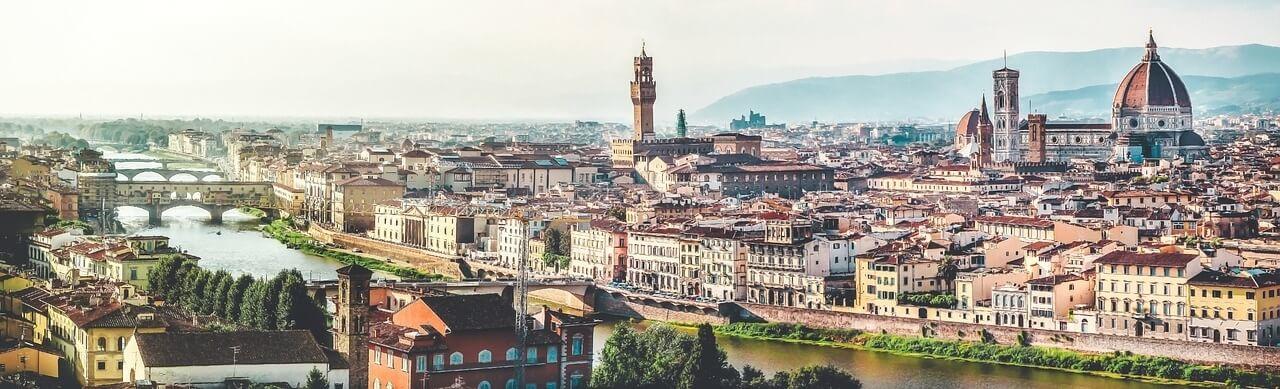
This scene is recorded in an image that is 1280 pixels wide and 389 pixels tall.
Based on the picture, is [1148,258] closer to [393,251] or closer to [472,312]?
[472,312]

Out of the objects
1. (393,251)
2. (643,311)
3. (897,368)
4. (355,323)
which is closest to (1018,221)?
(643,311)

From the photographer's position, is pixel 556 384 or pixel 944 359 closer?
pixel 556 384

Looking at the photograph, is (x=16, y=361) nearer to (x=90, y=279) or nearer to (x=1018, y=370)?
(x=90, y=279)

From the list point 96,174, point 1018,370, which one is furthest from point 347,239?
point 1018,370

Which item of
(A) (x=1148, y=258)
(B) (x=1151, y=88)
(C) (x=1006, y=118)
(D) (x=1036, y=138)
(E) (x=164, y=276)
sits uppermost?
(B) (x=1151, y=88)

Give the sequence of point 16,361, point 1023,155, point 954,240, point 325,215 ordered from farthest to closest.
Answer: point 1023,155, point 325,215, point 954,240, point 16,361

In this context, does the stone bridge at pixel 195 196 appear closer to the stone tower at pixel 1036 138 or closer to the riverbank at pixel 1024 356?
the stone tower at pixel 1036 138
